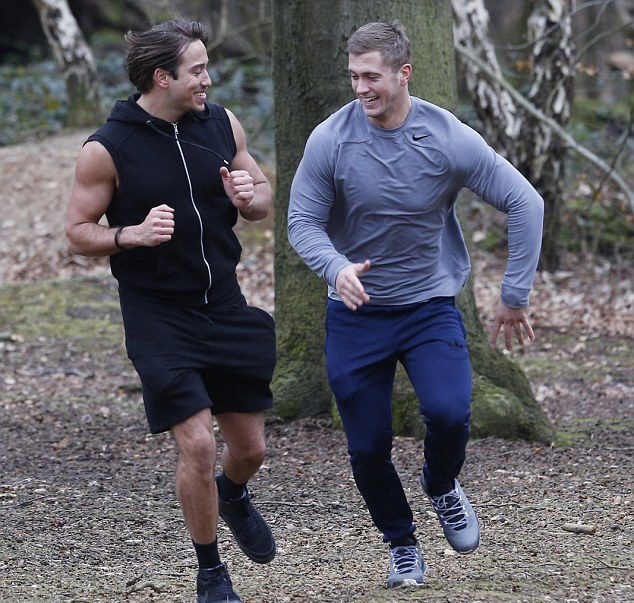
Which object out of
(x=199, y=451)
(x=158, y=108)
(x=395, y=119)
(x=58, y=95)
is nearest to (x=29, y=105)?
(x=58, y=95)

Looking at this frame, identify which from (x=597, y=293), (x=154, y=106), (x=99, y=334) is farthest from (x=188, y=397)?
(x=597, y=293)

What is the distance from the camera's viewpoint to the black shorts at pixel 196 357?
3887 millimetres

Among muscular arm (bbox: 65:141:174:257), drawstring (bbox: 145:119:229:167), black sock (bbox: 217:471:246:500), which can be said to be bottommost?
black sock (bbox: 217:471:246:500)

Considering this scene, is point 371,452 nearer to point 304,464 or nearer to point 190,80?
point 190,80

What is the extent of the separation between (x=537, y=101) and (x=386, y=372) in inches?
329

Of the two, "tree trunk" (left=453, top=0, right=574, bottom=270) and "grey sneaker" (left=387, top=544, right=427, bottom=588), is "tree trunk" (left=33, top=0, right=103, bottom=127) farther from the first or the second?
"grey sneaker" (left=387, top=544, right=427, bottom=588)

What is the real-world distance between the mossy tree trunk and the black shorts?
242 cm

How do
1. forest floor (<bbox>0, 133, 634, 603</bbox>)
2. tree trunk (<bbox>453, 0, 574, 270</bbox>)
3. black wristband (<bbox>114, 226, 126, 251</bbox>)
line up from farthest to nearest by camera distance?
tree trunk (<bbox>453, 0, 574, 270</bbox>), forest floor (<bbox>0, 133, 634, 603</bbox>), black wristband (<bbox>114, 226, 126, 251</bbox>)

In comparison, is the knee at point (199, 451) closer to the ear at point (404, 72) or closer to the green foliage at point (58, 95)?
the ear at point (404, 72)

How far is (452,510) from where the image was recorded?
13.9ft

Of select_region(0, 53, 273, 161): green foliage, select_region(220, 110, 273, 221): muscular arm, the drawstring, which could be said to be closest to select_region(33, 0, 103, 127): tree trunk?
select_region(0, 53, 273, 161): green foliage

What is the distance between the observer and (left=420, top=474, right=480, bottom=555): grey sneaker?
4.20m

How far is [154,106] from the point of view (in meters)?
4.01

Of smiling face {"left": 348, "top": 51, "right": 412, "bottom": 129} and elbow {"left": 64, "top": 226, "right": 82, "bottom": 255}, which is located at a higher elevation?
smiling face {"left": 348, "top": 51, "right": 412, "bottom": 129}
